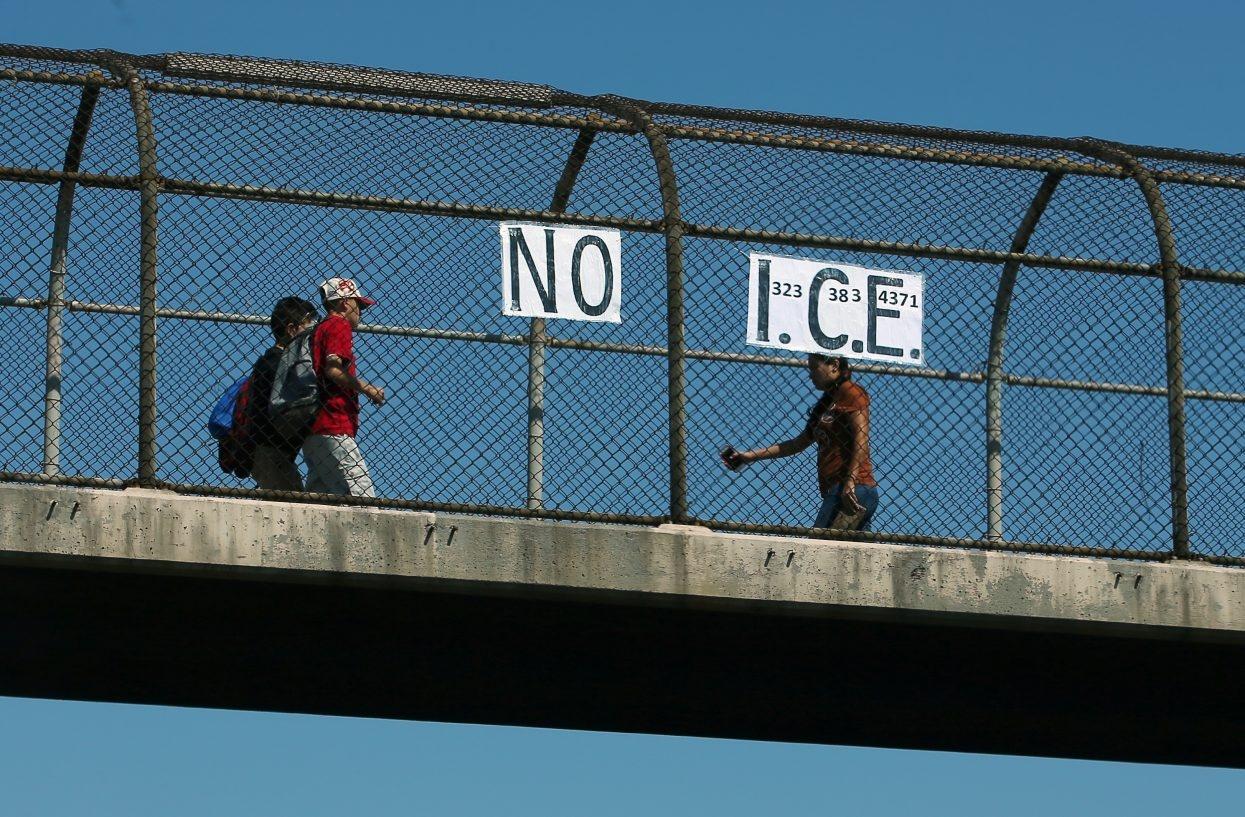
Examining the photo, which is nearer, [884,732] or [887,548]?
[887,548]

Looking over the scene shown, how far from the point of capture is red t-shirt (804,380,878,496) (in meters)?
10.3

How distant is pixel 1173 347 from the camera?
10422 millimetres

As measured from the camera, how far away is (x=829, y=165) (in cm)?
1039

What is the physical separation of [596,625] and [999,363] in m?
2.47

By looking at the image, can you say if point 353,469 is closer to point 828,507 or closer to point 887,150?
point 828,507

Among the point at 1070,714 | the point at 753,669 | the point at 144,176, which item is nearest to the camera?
the point at 144,176

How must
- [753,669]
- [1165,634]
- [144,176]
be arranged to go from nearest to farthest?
[144,176]
[1165,634]
[753,669]

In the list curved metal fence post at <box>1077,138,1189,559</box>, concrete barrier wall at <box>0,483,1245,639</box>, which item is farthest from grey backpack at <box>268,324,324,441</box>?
curved metal fence post at <box>1077,138,1189,559</box>

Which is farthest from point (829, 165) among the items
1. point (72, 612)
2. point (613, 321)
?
point (72, 612)

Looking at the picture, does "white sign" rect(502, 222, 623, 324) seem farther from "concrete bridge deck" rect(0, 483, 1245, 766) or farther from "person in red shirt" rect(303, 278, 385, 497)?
"concrete bridge deck" rect(0, 483, 1245, 766)

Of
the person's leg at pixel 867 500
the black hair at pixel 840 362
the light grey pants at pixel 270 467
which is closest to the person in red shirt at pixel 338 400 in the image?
the light grey pants at pixel 270 467

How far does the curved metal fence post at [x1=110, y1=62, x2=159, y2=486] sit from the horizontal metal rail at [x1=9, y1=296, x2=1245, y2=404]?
17 cm

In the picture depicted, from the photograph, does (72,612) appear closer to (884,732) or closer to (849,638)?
(849,638)

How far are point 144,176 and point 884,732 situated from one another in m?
5.54
